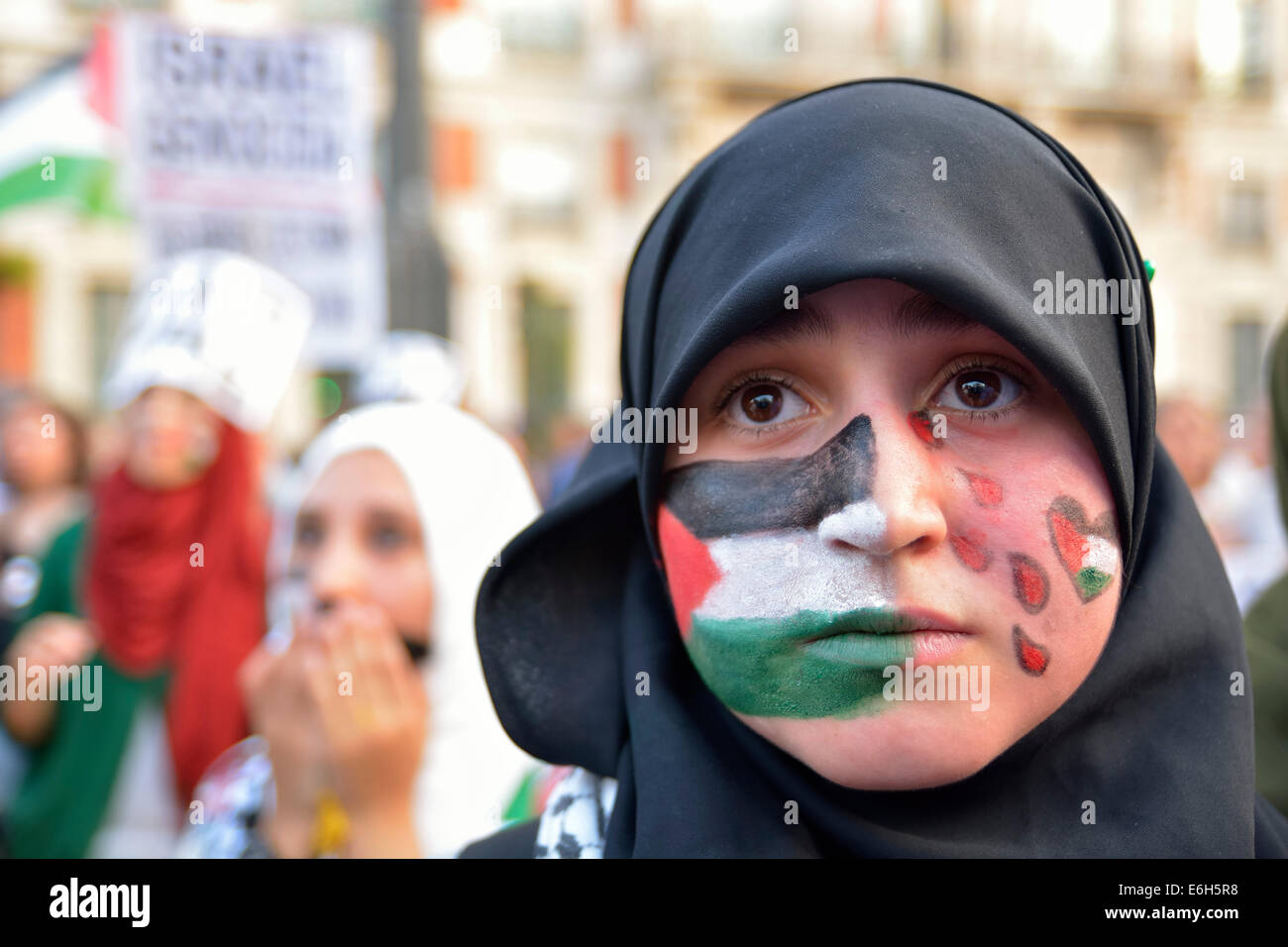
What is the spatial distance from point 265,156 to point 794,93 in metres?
17.9

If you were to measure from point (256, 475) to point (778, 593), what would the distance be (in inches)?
106

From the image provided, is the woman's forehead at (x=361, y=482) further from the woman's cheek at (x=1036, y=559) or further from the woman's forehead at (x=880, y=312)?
the woman's cheek at (x=1036, y=559)

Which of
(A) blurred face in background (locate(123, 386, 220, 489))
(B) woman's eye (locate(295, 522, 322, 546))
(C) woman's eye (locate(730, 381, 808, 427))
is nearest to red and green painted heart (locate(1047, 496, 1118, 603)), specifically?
(C) woman's eye (locate(730, 381, 808, 427))

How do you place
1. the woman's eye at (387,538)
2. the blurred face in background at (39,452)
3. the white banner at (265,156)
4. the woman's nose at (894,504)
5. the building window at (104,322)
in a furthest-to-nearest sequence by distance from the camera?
the building window at (104,322), the blurred face in background at (39,452), the white banner at (265,156), the woman's eye at (387,538), the woman's nose at (894,504)

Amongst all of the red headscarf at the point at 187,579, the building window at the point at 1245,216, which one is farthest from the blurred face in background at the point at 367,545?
the building window at the point at 1245,216

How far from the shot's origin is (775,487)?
3.63 ft

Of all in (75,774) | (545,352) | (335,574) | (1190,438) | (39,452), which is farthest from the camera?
(545,352)

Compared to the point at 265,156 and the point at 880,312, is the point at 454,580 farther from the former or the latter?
the point at 265,156

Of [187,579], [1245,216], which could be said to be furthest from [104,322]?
[1245,216]

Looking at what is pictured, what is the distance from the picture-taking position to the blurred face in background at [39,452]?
196 inches

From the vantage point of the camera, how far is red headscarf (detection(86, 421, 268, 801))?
3.03 metres

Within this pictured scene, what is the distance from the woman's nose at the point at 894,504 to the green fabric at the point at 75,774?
8.12 feet

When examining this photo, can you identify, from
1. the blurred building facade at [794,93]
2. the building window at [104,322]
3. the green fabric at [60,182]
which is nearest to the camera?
the green fabric at [60,182]

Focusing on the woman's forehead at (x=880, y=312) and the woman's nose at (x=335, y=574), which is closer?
the woman's forehead at (x=880, y=312)
